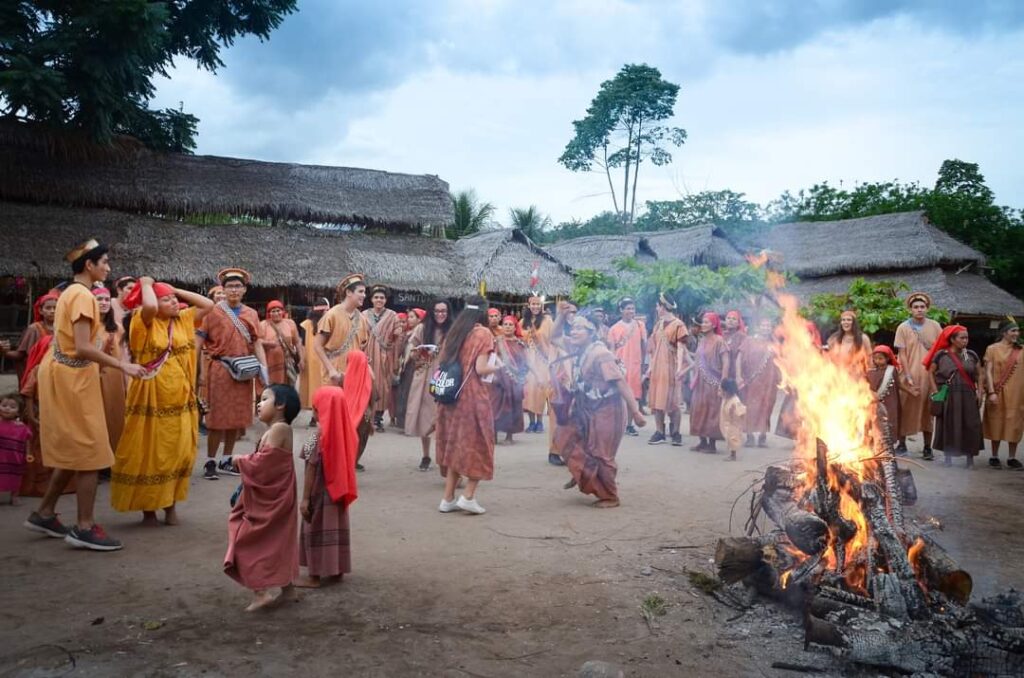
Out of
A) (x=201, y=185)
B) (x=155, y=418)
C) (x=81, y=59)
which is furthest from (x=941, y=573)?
(x=201, y=185)

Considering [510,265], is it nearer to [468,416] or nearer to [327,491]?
[468,416]

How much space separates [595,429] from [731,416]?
3.46 m

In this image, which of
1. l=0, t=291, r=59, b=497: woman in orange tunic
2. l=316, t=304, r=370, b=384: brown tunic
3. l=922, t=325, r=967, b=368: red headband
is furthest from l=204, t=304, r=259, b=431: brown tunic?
l=922, t=325, r=967, b=368: red headband

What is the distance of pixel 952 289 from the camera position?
23.4 m

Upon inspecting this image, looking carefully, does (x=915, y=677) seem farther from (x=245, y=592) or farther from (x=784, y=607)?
(x=245, y=592)

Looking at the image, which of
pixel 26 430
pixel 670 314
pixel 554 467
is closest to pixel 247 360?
pixel 26 430

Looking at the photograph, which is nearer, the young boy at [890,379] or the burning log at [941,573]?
the burning log at [941,573]

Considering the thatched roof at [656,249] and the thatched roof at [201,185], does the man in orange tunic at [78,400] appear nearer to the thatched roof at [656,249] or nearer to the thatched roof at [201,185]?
the thatched roof at [201,185]

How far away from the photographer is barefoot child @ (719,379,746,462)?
9.02 metres

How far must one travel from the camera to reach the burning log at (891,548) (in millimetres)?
3609

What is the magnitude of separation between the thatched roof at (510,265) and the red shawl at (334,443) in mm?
18156

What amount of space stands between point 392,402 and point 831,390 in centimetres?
720

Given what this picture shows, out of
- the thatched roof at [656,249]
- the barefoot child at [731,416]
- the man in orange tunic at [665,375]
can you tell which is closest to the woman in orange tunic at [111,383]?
the barefoot child at [731,416]

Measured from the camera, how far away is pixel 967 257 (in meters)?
24.4
